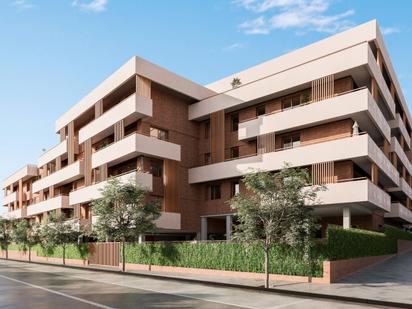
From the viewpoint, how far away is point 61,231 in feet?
136

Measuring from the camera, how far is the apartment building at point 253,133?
1216 inches

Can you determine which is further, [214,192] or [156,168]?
[214,192]

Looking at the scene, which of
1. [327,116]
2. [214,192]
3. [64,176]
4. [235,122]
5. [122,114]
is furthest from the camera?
[64,176]

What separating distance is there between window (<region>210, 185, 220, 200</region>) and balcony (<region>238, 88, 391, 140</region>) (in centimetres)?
570

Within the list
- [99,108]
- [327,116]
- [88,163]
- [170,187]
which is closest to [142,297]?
[327,116]

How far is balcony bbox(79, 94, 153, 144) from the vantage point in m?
35.7

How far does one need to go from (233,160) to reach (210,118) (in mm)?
5356

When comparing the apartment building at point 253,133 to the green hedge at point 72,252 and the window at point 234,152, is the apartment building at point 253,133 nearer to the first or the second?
the window at point 234,152

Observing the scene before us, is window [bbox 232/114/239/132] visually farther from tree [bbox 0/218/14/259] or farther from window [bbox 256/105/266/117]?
tree [bbox 0/218/14/259]

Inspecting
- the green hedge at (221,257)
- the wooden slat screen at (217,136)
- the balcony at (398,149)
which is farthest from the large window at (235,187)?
the balcony at (398,149)

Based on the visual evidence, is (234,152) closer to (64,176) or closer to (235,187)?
(235,187)

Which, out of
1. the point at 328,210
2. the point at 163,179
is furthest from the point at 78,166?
the point at 328,210

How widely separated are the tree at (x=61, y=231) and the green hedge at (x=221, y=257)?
37.3ft

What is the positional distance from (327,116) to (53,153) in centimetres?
3750
